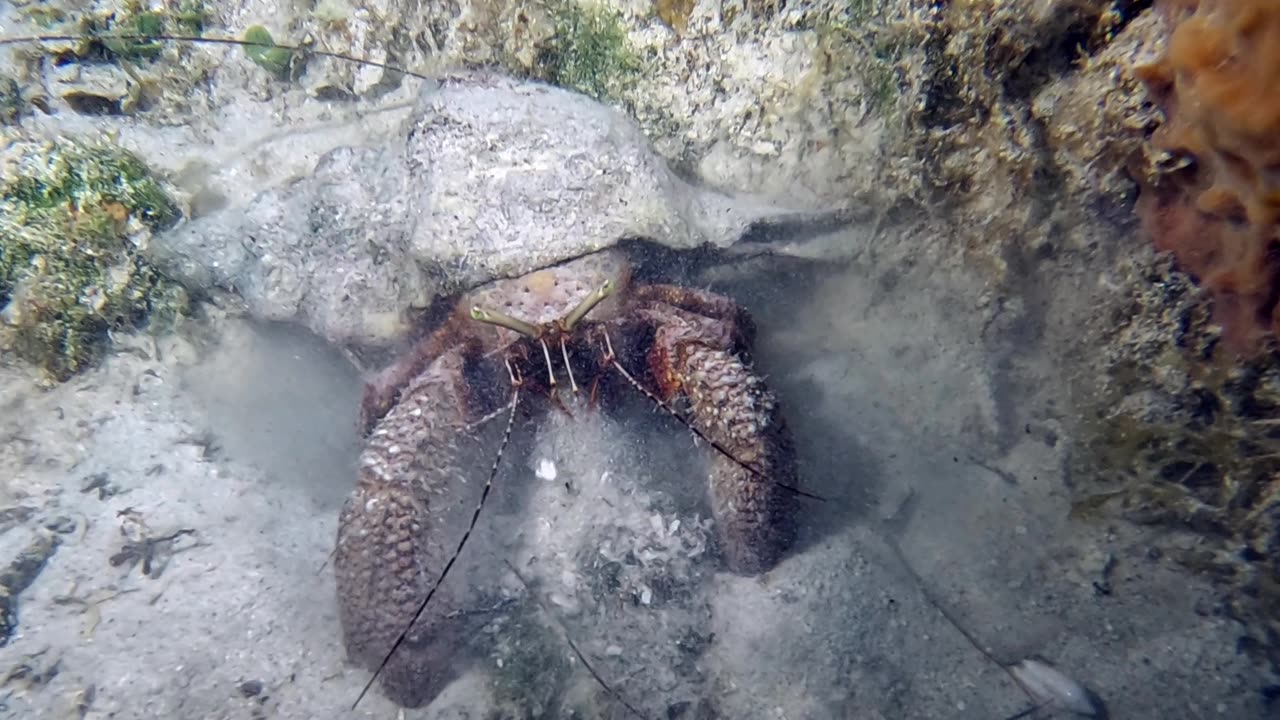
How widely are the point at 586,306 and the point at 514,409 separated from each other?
67 centimetres

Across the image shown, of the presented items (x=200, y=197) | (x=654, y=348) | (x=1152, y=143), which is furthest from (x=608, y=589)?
(x=200, y=197)

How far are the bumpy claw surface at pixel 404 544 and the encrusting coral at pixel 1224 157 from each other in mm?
3390

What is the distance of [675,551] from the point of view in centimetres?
349

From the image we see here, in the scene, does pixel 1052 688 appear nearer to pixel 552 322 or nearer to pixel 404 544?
pixel 552 322

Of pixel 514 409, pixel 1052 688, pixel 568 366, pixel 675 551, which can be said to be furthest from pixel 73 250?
pixel 1052 688

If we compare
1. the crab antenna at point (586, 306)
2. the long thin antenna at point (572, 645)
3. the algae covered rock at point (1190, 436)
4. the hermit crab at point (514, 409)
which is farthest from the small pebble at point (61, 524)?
the algae covered rock at point (1190, 436)

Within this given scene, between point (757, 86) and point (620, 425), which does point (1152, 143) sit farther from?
point (620, 425)

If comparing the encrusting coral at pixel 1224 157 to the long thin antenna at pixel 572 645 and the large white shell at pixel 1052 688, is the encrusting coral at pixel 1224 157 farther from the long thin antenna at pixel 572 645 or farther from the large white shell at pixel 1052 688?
the long thin antenna at pixel 572 645

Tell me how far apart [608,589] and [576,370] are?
3.94ft

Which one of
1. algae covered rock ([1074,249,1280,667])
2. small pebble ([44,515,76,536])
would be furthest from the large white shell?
small pebble ([44,515,76,536])

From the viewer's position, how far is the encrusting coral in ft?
6.61

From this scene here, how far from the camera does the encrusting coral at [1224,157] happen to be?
2.02 metres

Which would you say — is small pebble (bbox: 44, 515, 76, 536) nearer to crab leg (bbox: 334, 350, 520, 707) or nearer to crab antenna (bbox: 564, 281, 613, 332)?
crab leg (bbox: 334, 350, 520, 707)

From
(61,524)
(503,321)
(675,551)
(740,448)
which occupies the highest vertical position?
(503,321)
